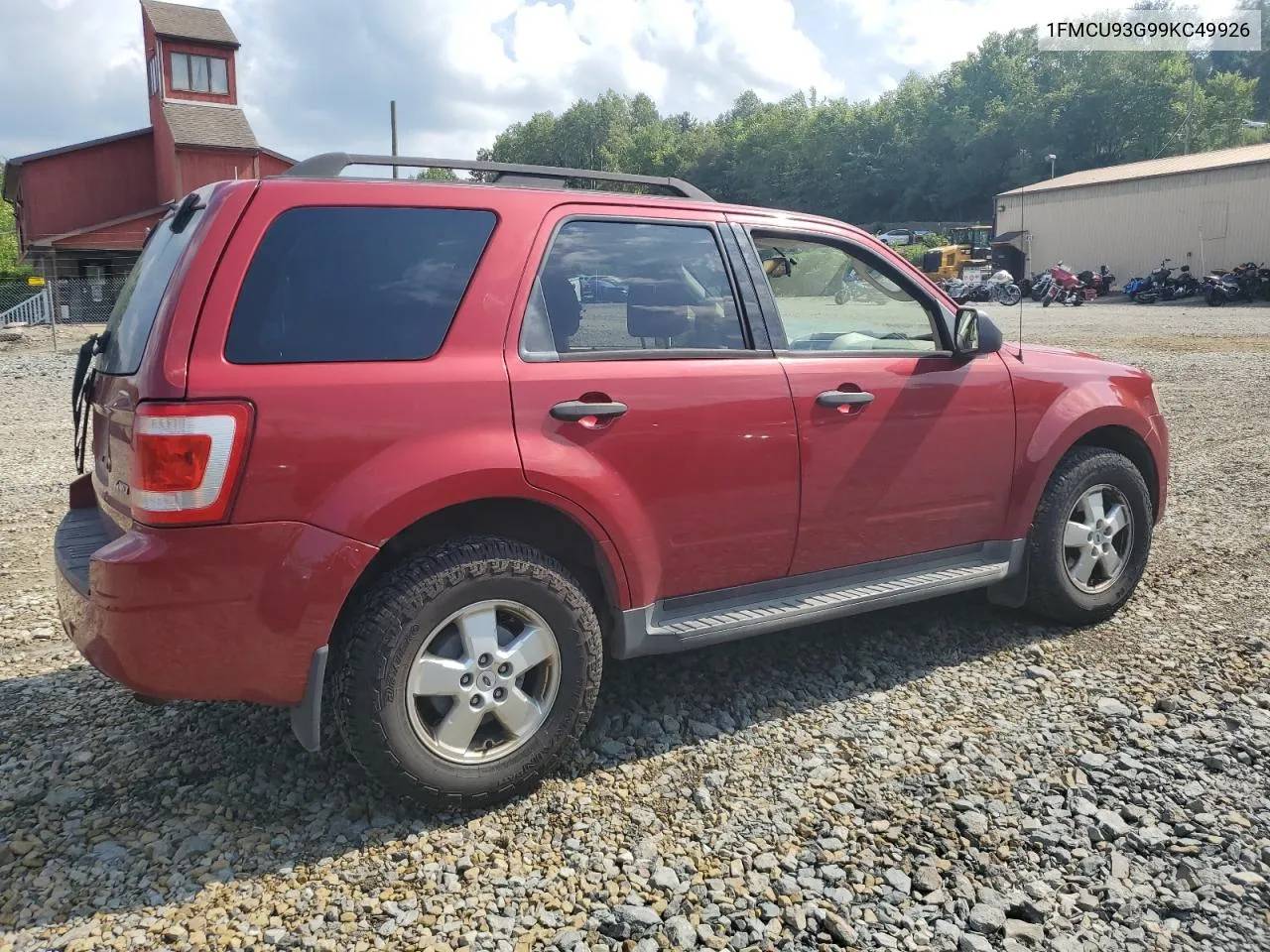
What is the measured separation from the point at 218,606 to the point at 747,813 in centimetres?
166

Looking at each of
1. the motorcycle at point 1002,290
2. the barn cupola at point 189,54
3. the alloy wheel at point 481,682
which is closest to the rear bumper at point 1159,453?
the alloy wheel at point 481,682

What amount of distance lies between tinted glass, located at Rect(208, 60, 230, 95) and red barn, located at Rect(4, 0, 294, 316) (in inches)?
1.3

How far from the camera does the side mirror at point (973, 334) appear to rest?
4141mm

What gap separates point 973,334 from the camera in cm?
416

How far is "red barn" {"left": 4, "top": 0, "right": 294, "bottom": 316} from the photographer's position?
108ft

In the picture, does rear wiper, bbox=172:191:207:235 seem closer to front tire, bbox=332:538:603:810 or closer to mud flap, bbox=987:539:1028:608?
front tire, bbox=332:538:603:810

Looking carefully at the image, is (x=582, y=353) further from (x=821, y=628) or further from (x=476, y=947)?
(x=821, y=628)

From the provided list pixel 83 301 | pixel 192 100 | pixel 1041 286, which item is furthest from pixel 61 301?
pixel 1041 286

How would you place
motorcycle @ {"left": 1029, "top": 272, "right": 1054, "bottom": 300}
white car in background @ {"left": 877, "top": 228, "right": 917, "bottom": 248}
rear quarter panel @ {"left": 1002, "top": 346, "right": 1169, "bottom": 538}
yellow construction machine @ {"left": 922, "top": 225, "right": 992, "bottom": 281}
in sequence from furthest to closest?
1. white car in background @ {"left": 877, "top": 228, "right": 917, "bottom": 248}
2. yellow construction machine @ {"left": 922, "top": 225, "right": 992, "bottom": 281}
3. motorcycle @ {"left": 1029, "top": 272, "right": 1054, "bottom": 300}
4. rear quarter panel @ {"left": 1002, "top": 346, "right": 1169, "bottom": 538}

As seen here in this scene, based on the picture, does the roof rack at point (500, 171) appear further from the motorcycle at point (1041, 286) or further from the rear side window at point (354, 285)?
the motorcycle at point (1041, 286)

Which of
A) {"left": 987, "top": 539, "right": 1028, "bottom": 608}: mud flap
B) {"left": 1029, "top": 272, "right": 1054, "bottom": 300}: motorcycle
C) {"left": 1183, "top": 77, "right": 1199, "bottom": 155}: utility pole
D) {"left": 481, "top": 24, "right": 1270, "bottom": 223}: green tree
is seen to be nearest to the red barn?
{"left": 1029, "top": 272, "right": 1054, "bottom": 300}: motorcycle

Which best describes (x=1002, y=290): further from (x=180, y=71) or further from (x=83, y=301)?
(x=180, y=71)

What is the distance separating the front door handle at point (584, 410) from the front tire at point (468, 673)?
428 millimetres

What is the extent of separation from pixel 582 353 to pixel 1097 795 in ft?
6.97
